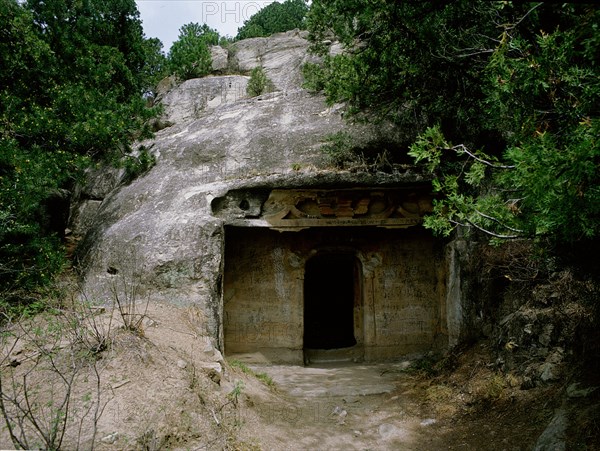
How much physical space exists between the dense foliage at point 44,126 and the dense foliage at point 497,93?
14.8 ft

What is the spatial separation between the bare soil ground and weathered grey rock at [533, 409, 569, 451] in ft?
1.15

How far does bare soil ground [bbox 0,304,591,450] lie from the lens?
15.6 feet

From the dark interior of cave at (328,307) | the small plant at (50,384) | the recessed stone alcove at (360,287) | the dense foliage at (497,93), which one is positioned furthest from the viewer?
the dark interior of cave at (328,307)

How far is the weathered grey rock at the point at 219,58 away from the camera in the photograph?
16.2m

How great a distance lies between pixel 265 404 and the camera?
677 centimetres

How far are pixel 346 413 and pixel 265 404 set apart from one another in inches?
44.3

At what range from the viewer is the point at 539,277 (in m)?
6.67

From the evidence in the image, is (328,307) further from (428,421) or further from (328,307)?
(428,421)

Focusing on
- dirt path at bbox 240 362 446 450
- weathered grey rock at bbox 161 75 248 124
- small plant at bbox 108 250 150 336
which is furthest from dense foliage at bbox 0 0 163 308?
dirt path at bbox 240 362 446 450

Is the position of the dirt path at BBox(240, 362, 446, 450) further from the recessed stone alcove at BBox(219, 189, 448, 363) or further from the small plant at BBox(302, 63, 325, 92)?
the small plant at BBox(302, 63, 325, 92)

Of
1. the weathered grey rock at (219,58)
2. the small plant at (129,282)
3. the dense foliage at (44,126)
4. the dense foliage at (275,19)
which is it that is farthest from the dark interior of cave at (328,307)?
the dense foliage at (275,19)

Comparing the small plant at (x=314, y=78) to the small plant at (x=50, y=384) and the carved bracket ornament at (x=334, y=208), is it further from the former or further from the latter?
the small plant at (x=50, y=384)

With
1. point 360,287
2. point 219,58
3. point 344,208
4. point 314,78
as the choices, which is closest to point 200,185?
point 344,208

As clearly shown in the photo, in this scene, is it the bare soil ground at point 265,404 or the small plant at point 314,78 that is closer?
the bare soil ground at point 265,404
